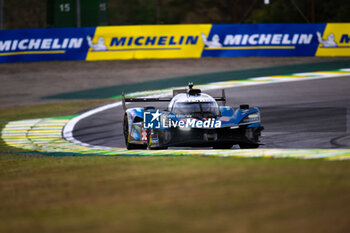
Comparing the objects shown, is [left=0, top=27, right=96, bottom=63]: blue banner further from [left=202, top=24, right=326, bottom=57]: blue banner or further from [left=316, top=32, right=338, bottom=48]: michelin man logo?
[left=316, top=32, right=338, bottom=48]: michelin man logo

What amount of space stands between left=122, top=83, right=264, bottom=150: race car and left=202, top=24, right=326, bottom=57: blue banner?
53.3 ft

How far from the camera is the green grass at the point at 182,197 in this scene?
19.5ft

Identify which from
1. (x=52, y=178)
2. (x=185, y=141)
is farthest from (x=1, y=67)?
(x=52, y=178)

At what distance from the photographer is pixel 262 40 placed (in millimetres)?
30391

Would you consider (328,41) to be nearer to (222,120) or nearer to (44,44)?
(44,44)

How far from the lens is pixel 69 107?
77.1ft

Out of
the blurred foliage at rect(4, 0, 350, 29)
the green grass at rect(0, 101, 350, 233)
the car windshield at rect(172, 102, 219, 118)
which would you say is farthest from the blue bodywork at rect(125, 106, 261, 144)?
the blurred foliage at rect(4, 0, 350, 29)

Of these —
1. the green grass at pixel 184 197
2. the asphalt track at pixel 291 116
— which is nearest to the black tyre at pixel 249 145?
the asphalt track at pixel 291 116

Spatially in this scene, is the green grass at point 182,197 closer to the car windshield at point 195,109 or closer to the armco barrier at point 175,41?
the car windshield at point 195,109

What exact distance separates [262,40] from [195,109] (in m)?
17.3

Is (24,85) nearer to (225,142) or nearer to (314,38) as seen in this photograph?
(314,38)

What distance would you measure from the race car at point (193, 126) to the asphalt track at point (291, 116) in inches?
50.9

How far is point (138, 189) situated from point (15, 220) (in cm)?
157

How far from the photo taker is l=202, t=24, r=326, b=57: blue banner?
29.7 meters
